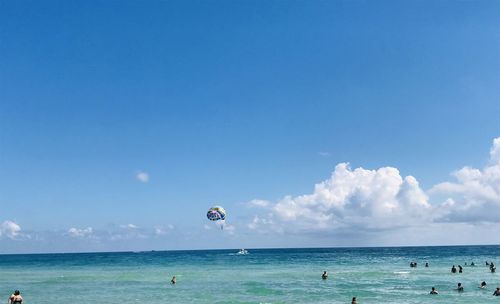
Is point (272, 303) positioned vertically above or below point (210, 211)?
below

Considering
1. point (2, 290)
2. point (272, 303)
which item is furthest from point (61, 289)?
point (272, 303)

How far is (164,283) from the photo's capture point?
50188 millimetres

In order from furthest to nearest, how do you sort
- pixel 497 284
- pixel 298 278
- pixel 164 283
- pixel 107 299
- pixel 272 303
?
pixel 298 278
pixel 164 283
pixel 497 284
pixel 107 299
pixel 272 303

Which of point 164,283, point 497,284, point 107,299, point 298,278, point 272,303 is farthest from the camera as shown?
point 298,278

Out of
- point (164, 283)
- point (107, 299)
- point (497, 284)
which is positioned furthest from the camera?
point (164, 283)

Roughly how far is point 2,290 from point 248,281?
24.1m

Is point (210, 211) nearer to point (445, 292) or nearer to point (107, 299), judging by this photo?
point (107, 299)

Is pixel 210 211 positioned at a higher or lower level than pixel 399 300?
higher

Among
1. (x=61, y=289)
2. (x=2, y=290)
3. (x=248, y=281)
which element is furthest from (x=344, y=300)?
(x=2, y=290)

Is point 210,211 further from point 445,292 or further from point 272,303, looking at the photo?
point 445,292

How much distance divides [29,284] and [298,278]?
29.4 metres

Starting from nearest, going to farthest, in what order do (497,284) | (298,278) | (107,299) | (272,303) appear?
(272,303) → (107,299) → (497,284) → (298,278)

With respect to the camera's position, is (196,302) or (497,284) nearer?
(196,302)

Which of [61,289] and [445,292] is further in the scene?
[61,289]
